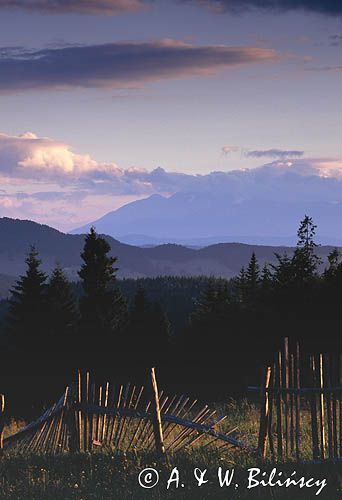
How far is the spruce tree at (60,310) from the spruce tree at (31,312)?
22.9 inches

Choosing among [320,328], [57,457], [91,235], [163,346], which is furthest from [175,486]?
[91,235]

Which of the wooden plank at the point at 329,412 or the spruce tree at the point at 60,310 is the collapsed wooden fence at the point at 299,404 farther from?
the spruce tree at the point at 60,310

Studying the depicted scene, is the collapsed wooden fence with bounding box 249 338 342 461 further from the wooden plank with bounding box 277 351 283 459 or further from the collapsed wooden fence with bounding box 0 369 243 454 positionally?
the collapsed wooden fence with bounding box 0 369 243 454

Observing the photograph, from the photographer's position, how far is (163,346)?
5619 centimetres

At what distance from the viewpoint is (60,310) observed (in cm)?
6047

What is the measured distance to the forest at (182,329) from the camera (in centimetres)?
4028

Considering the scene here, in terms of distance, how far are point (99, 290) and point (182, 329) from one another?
7606 millimetres

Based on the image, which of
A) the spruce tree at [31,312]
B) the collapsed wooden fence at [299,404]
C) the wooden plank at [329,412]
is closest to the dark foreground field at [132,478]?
the wooden plank at [329,412]

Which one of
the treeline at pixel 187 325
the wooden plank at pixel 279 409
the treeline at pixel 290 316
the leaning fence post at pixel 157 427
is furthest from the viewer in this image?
the treeline at pixel 187 325

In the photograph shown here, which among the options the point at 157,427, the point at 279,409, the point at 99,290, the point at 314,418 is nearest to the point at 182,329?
the point at 99,290

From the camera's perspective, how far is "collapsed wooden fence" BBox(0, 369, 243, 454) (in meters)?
14.2

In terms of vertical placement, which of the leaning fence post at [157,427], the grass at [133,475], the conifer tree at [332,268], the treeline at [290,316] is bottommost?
the grass at [133,475]

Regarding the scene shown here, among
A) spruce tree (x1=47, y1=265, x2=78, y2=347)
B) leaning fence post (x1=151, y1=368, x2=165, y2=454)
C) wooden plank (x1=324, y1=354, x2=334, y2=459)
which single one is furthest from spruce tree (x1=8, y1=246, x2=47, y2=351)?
wooden plank (x1=324, y1=354, x2=334, y2=459)

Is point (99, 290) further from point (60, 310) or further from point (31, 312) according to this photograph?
point (31, 312)
